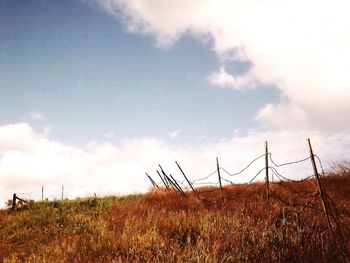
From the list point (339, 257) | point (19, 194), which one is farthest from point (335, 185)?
point (19, 194)

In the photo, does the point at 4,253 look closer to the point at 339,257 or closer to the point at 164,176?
the point at 339,257

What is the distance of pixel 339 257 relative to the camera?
5.20m

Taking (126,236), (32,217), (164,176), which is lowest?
(126,236)

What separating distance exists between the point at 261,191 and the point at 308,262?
33.4 feet

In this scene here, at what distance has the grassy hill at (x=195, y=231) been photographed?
17.4 ft

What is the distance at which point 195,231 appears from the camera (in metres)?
7.78

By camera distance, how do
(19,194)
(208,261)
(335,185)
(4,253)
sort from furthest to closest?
(19,194)
(335,185)
(4,253)
(208,261)

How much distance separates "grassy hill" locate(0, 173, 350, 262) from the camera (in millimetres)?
5318

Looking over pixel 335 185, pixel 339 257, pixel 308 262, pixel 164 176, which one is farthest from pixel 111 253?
pixel 335 185

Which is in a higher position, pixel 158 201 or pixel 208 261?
pixel 158 201

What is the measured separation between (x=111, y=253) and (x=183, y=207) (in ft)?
22.8

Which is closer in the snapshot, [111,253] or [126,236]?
[111,253]

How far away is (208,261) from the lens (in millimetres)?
5035

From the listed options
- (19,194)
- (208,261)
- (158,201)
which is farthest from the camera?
(19,194)
